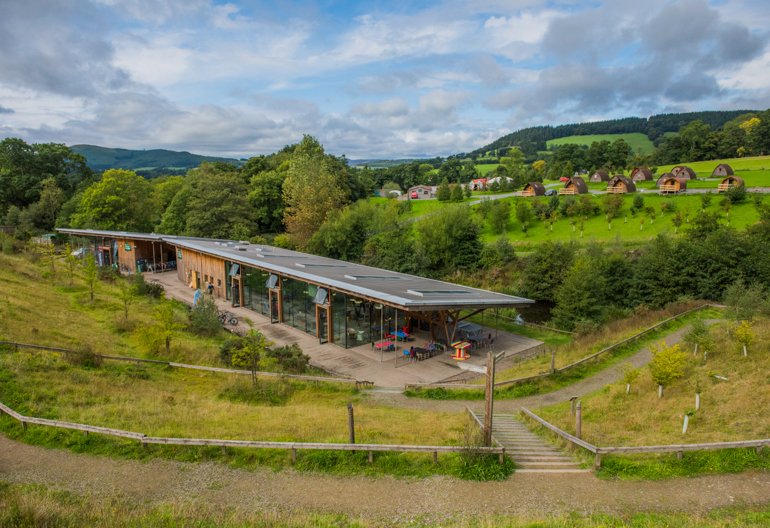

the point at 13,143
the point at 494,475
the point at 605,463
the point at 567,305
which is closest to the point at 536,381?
the point at 605,463

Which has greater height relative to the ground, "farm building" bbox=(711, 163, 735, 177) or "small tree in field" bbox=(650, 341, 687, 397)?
"farm building" bbox=(711, 163, 735, 177)

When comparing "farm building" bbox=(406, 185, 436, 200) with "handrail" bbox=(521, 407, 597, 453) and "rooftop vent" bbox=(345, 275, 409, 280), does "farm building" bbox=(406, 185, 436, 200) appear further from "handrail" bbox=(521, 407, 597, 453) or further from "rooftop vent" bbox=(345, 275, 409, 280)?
"handrail" bbox=(521, 407, 597, 453)

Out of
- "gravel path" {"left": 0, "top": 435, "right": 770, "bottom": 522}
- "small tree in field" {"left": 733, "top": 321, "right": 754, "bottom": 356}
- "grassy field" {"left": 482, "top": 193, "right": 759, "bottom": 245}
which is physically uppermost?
"grassy field" {"left": 482, "top": 193, "right": 759, "bottom": 245}

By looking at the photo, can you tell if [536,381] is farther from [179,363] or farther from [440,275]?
[440,275]

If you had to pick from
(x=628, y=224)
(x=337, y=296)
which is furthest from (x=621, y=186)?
(x=337, y=296)

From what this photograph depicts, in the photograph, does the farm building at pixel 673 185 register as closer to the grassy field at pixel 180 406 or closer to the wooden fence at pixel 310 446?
the grassy field at pixel 180 406

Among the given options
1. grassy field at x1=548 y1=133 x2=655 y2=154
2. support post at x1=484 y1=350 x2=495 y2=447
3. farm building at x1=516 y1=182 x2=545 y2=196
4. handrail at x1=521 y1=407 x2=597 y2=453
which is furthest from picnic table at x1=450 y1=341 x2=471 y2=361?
grassy field at x1=548 y1=133 x2=655 y2=154

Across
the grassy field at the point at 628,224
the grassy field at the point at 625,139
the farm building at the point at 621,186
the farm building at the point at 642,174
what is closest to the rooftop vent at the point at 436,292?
the grassy field at the point at 628,224
